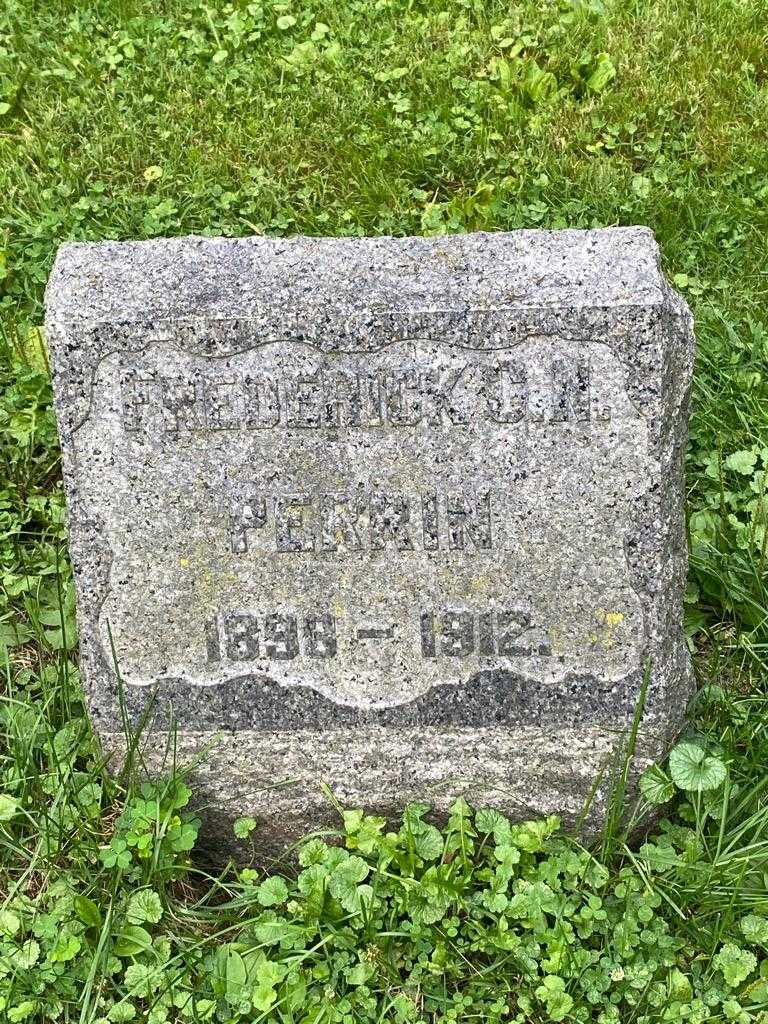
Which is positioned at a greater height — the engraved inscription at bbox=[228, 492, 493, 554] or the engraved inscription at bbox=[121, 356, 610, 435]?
the engraved inscription at bbox=[121, 356, 610, 435]

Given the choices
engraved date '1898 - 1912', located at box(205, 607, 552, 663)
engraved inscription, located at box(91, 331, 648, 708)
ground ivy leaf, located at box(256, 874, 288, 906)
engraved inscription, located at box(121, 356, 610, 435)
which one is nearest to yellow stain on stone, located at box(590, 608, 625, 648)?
engraved inscription, located at box(91, 331, 648, 708)

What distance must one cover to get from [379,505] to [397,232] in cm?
165

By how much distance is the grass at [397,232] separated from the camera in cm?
221

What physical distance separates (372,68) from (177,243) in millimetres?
2013

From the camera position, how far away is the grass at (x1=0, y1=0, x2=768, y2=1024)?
7.26 feet

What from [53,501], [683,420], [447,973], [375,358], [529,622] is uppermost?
[375,358]

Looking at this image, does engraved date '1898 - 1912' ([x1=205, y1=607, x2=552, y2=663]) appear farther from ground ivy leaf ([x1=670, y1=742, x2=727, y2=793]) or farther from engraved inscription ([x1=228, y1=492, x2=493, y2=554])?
ground ivy leaf ([x1=670, y1=742, x2=727, y2=793])

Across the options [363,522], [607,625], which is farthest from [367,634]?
[607,625]

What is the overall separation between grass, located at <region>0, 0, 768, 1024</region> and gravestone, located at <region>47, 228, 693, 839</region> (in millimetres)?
191

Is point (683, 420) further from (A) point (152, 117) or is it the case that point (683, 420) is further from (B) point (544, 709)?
(A) point (152, 117)

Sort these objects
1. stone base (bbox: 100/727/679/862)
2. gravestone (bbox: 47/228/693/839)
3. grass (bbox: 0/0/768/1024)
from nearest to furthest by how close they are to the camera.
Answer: gravestone (bbox: 47/228/693/839) < grass (bbox: 0/0/768/1024) < stone base (bbox: 100/727/679/862)

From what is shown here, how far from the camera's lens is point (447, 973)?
2.24 meters

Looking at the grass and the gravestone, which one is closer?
the gravestone

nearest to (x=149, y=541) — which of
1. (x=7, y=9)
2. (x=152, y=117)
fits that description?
(x=152, y=117)
